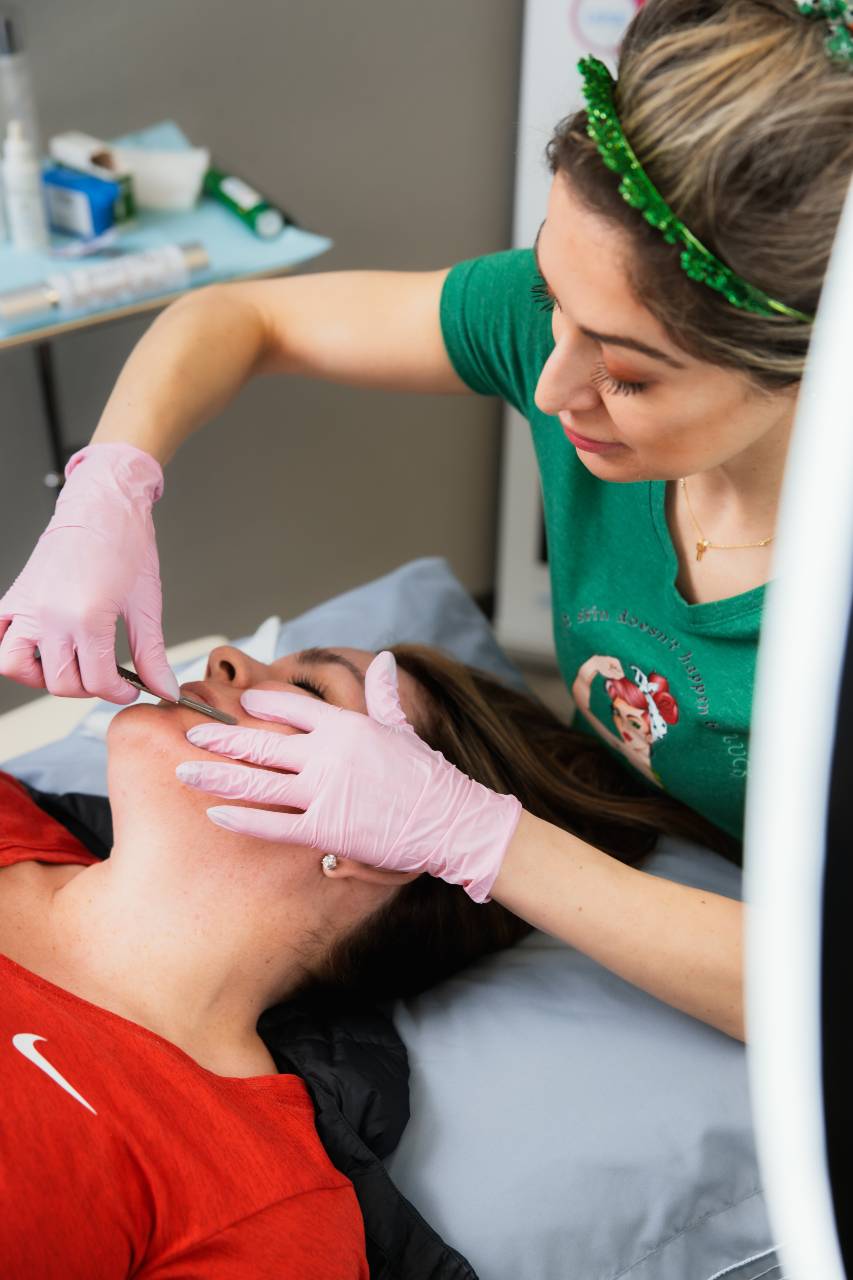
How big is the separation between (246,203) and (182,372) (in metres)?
0.63

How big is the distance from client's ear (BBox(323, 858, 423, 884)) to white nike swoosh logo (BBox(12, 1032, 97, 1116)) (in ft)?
0.96

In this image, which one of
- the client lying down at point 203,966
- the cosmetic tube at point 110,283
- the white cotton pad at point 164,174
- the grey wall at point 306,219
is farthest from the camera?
the grey wall at point 306,219

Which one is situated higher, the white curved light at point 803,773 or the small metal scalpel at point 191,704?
the white curved light at point 803,773

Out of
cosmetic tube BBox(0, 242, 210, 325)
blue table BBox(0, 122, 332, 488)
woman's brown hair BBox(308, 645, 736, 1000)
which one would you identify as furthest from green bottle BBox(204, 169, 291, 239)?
woman's brown hair BBox(308, 645, 736, 1000)

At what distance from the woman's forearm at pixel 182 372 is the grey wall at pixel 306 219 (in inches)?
29.4

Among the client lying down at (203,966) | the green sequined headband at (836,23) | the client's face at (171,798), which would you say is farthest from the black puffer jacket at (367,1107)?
the green sequined headband at (836,23)

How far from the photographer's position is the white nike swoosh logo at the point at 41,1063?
39.2 inches

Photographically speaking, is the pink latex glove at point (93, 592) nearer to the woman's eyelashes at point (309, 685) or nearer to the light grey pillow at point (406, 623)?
the woman's eyelashes at point (309, 685)

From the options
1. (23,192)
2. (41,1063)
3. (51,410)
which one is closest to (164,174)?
(23,192)

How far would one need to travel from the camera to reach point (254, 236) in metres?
1.87

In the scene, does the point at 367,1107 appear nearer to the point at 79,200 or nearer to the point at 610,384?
the point at 610,384

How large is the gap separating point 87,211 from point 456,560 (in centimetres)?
136

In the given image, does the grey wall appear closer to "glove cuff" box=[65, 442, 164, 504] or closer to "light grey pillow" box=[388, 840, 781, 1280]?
"glove cuff" box=[65, 442, 164, 504]

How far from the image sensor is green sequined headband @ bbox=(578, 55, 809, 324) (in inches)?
34.3
